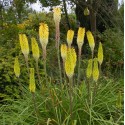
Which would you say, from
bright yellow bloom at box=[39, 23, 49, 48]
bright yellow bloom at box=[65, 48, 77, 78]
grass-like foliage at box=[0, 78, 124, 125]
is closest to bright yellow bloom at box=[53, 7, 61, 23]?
bright yellow bloom at box=[39, 23, 49, 48]

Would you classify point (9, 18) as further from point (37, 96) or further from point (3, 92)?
point (37, 96)

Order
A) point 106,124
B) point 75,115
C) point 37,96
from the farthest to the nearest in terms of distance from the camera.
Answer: point 37,96
point 75,115
point 106,124

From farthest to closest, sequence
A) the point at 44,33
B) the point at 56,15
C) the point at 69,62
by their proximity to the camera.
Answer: the point at 56,15 < the point at 44,33 < the point at 69,62

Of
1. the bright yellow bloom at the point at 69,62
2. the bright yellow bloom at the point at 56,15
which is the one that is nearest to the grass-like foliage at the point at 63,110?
the bright yellow bloom at the point at 69,62

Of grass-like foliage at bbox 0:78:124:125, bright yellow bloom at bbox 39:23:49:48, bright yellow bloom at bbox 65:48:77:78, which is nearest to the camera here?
bright yellow bloom at bbox 65:48:77:78

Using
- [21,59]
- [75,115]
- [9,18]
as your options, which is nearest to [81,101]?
[75,115]

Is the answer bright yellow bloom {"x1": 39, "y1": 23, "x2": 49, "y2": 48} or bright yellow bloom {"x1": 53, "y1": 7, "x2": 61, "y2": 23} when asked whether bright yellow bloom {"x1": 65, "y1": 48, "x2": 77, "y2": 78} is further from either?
bright yellow bloom {"x1": 53, "y1": 7, "x2": 61, "y2": 23}

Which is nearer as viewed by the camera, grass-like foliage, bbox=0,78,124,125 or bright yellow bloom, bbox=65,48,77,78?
bright yellow bloom, bbox=65,48,77,78

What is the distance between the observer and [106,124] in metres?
2.89

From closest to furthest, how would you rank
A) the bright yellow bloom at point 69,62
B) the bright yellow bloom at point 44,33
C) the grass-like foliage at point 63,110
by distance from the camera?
the bright yellow bloom at point 69,62
the bright yellow bloom at point 44,33
the grass-like foliage at point 63,110

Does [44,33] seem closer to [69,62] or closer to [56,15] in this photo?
[56,15]

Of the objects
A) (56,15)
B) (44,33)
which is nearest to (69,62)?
(44,33)

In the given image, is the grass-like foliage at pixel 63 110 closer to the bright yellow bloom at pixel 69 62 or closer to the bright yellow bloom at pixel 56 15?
the bright yellow bloom at pixel 69 62

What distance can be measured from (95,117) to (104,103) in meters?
0.17
